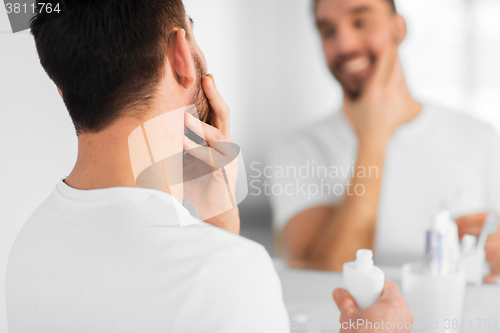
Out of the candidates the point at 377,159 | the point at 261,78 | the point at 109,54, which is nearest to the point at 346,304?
the point at 109,54

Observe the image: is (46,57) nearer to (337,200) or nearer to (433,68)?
(337,200)

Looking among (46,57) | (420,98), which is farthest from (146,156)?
(420,98)

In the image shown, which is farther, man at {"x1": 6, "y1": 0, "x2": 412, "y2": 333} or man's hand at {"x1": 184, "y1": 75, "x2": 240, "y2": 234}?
man's hand at {"x1": 184, "y1": 75, "x2": 240, "y2": 234}

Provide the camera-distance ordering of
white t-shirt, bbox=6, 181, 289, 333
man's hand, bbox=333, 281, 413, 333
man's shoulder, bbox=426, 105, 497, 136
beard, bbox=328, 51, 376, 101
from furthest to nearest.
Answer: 1. beard, bbox=328, 51, 376, 101
2. man's shoulder, bbox=426, 105, 497, 136
3. man's hand, bbox=333, 281, 413, 333
4. white t-shirt, bbox=6, 181, 289, 333

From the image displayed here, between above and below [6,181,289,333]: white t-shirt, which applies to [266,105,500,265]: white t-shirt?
below

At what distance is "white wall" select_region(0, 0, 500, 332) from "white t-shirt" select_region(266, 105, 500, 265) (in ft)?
0.18

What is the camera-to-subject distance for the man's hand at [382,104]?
98cm

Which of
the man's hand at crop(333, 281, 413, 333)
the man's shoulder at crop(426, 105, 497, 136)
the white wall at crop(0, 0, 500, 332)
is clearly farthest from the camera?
the man's shoulder at crop(426, 105, 497, 136)

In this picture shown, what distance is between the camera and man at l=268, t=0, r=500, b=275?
0.94 meters

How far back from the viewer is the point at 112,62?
35 cm

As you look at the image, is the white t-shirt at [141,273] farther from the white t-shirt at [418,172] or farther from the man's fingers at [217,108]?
the white t-shirt at [418,172]

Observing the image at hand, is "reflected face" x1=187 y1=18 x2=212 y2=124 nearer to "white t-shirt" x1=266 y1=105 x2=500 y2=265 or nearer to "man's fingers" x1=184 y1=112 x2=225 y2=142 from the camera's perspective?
"man's fingers" x1=184 y1=112 x2=225 y2=142

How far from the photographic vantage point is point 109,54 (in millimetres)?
349

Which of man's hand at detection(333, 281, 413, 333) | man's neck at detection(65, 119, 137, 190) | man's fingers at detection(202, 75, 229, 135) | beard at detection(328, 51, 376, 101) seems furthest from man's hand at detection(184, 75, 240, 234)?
beard at detection(328, 51, 376, 101)
